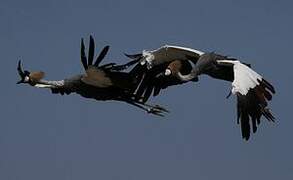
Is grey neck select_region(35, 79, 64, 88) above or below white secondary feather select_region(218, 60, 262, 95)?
below

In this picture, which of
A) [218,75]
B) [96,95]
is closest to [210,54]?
[218,75]

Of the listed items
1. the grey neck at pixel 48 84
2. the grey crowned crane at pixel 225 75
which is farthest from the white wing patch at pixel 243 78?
the grey neck at pixel 48 84

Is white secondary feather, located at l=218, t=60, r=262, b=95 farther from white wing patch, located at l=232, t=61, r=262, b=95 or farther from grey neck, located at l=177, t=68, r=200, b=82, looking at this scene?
grey neck, located at l=177, t=68, r=200, b=82

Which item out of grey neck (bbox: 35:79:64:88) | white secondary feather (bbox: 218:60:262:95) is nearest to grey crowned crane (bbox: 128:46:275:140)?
white secondary feather (bbox: 218:60:262:95)

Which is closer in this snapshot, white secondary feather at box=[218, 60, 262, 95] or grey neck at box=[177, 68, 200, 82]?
white secondary feather at box=[218, 60, 262, 95]

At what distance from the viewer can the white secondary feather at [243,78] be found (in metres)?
13.2

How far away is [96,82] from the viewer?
13344 mm

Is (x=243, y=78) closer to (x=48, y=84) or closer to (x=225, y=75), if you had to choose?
→ (x=225, y=75)

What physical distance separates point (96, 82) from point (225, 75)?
2494mm

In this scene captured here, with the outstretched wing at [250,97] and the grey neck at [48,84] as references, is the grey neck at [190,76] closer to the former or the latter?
the outstretched wing at [250,97]

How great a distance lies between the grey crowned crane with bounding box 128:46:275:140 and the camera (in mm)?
13102

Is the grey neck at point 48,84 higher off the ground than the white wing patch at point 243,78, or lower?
lower

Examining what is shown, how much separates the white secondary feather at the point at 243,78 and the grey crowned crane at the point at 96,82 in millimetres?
1432

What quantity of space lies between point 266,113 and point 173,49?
260 centimetres
